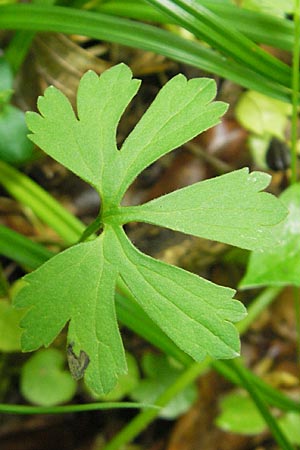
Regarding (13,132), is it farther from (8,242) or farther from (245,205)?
(245,205)

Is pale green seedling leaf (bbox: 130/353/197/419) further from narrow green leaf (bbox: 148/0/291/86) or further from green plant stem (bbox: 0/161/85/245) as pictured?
narrow green leaf (bbox: 148/0/291/86)

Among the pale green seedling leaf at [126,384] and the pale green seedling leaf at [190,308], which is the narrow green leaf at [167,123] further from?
the pale green seedling leaf at [126,384]

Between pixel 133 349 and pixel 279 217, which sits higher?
pixel 279 217

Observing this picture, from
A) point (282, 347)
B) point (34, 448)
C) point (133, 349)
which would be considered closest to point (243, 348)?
point (282, 347)

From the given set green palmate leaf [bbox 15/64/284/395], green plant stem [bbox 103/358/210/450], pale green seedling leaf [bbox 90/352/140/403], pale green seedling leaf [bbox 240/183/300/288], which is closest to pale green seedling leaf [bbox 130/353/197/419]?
pale green seedling leaf [bbox 90/352/140/403]

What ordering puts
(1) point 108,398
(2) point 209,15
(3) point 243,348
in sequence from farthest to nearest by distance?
(3) point 243,348, (1) point 108,398, (2) point 209,15

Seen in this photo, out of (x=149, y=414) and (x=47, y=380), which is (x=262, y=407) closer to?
(x=149, y=414)

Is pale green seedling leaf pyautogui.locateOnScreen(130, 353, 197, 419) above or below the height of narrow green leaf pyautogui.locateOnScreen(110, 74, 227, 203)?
below
